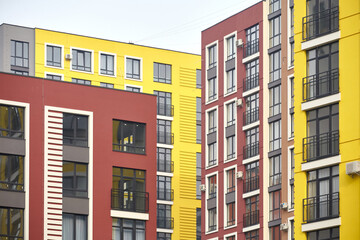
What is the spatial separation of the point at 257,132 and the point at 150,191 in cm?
1858

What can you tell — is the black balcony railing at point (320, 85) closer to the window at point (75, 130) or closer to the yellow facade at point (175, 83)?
the window at point (75, 130)

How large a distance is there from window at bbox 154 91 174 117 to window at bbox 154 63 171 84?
1.33 meters

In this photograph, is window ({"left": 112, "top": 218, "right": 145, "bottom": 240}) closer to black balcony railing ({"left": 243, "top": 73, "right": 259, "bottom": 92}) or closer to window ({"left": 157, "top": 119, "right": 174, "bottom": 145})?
black balcony railing ({"left": 243, "top": 73, "right": 259, "bottom": 92})

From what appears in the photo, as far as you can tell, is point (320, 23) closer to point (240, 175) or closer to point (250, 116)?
point (250, 116)

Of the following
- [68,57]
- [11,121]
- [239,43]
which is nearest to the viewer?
[11,121]

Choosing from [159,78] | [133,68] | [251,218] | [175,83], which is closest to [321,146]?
[251,218]

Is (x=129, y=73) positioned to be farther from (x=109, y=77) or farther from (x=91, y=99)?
(x=91, y=99)

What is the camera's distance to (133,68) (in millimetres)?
109688

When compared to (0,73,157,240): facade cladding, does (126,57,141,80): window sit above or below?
above

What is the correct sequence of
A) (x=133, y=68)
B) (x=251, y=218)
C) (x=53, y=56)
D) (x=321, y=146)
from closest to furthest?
1. (x=321, y=146)
2. (x=251, y=218)
3. (x=53, y=56)
4. (x=133, y=68)

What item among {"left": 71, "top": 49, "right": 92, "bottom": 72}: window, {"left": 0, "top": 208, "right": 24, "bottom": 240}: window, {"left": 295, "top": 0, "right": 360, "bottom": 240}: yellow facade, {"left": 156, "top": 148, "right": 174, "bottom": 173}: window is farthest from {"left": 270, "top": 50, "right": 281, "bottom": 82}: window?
{"left": 295, "top": 0, "right": 360, "bottom": 240}: yellow facade

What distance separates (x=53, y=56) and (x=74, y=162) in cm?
3361

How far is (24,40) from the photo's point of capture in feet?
345

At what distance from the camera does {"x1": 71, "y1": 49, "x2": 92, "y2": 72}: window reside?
107 metres
